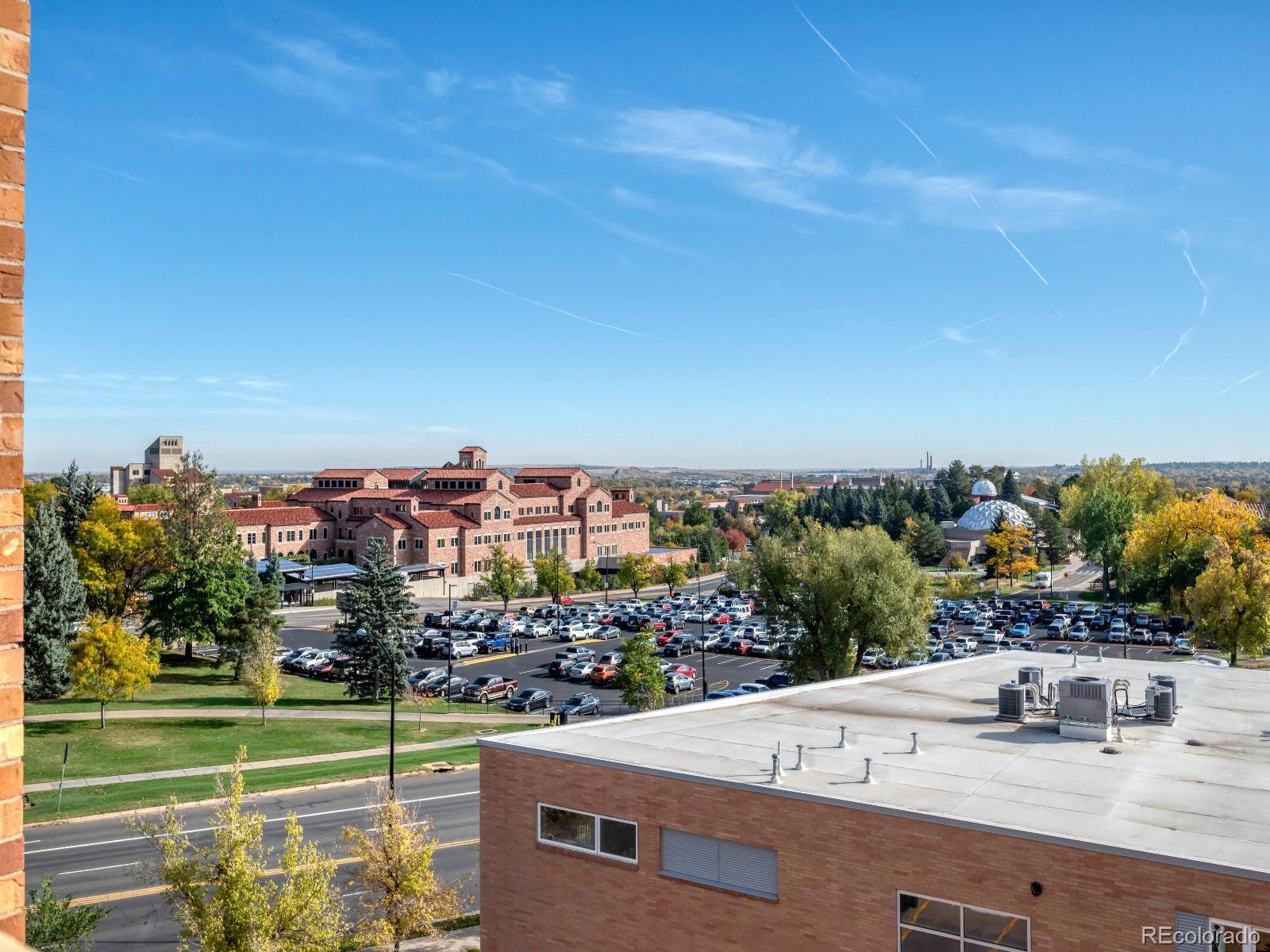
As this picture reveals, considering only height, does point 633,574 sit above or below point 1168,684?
below

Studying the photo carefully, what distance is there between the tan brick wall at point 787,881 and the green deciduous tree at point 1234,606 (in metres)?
44.1

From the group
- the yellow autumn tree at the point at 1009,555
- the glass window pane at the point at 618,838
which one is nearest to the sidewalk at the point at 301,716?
the glass window pane at the point at 618,838

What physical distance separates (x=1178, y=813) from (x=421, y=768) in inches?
1149

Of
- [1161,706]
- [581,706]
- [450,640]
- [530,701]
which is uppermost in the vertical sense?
[1161,706]

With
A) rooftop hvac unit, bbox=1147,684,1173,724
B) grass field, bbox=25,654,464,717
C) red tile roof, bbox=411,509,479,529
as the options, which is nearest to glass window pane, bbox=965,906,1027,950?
rooftop hvac unit, bbox=1147,684,1173,724

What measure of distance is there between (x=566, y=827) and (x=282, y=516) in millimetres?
87582

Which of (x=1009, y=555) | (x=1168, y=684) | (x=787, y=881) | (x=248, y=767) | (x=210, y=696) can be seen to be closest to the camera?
(x=787, y=881)

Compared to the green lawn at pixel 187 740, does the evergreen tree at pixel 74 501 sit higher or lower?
higher

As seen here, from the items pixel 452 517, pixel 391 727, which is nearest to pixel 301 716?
pixel 391 727

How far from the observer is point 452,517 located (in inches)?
3733

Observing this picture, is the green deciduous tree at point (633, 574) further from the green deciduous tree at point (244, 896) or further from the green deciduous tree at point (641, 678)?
the green deciduous tree at point (244, 896)

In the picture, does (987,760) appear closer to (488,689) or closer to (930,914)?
(930,914)

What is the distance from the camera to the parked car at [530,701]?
156ft

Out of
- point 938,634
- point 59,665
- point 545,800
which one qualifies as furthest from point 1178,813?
point 938,634
